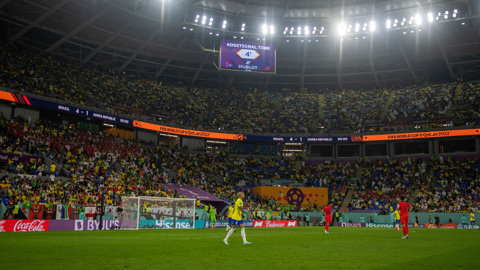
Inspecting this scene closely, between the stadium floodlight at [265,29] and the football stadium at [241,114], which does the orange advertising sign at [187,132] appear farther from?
the stadium floodlight at [265,29]

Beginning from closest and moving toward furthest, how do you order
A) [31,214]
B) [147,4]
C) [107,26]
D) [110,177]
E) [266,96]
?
[31,214] < [110,177] < [147,4] < [107,26] < [266,96]

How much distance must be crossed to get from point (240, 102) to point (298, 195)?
1952 centimetres

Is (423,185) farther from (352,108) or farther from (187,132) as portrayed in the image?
(187,132)

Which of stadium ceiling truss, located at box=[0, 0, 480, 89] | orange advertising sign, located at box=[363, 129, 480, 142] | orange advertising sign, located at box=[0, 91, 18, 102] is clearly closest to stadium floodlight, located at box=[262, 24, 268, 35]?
stadium ceiling truss, located at box=[0, 0, 480, 89]

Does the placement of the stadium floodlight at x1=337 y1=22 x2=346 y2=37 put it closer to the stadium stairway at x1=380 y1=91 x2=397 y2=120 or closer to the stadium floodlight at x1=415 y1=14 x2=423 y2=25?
the stadium floodlight at x1=415 y1=14 x2=423 y2=25

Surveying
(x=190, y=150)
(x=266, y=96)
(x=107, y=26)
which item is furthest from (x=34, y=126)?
(x=266, y=96)

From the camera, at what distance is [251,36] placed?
55.1 m

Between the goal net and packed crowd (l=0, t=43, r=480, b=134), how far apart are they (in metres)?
21.0

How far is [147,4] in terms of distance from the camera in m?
45.8

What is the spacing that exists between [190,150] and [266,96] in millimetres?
17398

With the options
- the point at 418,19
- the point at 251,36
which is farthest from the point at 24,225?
the point at 418,19

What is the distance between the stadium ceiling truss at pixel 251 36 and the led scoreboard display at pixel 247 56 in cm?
156

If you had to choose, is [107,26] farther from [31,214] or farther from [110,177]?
[31,214]

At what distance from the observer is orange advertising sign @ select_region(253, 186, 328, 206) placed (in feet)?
179
